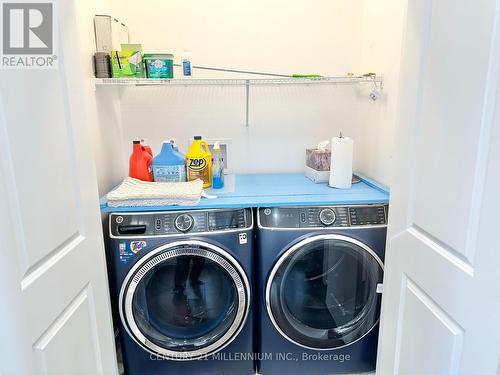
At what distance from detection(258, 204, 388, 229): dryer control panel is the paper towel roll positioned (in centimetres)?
26

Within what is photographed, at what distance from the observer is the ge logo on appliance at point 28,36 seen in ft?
2.79

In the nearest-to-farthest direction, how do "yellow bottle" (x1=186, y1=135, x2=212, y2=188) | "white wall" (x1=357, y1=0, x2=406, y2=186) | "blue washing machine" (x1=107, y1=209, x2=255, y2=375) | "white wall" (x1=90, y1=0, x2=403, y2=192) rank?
"blue washing machine" (x1=107, y1=209, x2=255, y2=375)
"white wall" (x1=357, y1=0, x2=406, y2=186)
"yellow bottle" (x1=186, y1=135, x2=212, y2=188)
"white wall" (x1=90, y1=0, x2=403, y2=192)

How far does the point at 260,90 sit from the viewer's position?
2.35 m

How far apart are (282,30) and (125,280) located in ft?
6.12

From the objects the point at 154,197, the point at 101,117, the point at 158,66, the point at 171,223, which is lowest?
the point at 171,223

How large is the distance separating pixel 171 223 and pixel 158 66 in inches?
36.3

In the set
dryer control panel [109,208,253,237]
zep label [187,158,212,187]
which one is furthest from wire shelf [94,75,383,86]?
dryer control panel [109,208,253,237]

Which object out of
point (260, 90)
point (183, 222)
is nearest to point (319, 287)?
point (183, 222)

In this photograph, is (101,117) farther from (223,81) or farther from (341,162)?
(341,162)

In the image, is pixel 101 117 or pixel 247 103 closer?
pixel 101 117

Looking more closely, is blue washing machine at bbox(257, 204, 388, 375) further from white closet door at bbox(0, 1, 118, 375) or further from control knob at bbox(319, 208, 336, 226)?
white closet door at bbox(0, 1, 118, 375)

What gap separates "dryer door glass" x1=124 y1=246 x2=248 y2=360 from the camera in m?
1.71

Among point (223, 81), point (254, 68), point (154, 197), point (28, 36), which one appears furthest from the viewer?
point (254, 68)

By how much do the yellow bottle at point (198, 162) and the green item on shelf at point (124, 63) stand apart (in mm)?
522
